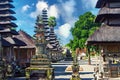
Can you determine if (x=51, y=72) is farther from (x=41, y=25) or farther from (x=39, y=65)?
(x=41, y=25)

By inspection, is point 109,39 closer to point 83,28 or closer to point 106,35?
point 106,35

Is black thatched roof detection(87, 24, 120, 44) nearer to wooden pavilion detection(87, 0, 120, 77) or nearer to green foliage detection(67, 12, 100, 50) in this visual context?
wooden pavilion detection(87, 0, 120, 77)

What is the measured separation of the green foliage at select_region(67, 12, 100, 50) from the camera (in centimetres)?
5928

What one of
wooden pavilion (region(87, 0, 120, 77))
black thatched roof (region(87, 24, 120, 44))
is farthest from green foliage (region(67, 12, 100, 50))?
black thatched roof (region(87, 24, 120, 44))

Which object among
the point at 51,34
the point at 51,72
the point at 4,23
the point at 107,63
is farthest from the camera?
the point at 51,34

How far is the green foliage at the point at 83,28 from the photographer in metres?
59.3

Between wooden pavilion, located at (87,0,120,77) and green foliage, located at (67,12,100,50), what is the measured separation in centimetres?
2854

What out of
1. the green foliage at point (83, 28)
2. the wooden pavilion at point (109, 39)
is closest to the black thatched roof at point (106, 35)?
the wooden pavilion at point (109, 39)

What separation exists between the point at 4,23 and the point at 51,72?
75.6ft

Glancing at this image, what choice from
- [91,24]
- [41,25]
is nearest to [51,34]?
[91,24]

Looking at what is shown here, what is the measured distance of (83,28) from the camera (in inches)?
2379

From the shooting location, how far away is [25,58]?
5606 cm

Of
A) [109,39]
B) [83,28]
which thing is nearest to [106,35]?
[109,39]

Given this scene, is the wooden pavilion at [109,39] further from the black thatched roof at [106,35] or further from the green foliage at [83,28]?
the green foliage at [83,28]
